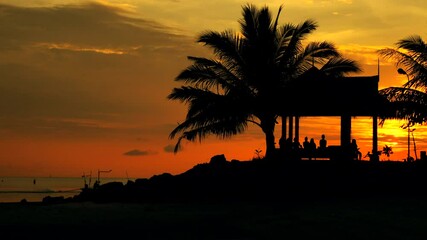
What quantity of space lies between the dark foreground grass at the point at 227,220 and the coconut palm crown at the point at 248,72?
533 cm

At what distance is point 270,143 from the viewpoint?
103 feet

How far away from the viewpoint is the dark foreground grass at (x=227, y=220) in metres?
18.0

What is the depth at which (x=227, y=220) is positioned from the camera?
67.9 feet

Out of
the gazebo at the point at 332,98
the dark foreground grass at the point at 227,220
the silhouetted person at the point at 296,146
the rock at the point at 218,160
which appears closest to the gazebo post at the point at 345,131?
the gazebo at the point at 332,98

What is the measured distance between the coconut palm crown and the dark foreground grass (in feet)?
17.5

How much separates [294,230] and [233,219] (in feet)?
9.60

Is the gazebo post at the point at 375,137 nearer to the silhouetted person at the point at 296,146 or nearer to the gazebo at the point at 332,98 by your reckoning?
the gazebo at the point at 332,98

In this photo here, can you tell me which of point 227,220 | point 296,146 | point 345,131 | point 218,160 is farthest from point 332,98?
point 227,220

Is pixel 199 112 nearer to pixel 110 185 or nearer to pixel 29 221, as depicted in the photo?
pixel 110 185

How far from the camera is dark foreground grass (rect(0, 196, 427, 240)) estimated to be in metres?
18.0

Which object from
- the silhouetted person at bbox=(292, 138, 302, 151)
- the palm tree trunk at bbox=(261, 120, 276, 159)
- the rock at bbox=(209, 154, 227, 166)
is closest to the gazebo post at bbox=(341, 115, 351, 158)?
the silhouetted person at bbox=(292, 138, 302, 151)

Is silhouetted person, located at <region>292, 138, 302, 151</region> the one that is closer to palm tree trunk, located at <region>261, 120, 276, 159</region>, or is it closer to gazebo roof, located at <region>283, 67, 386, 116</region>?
palm tree trunk, located at <region>261, 120, 276, 159</region>

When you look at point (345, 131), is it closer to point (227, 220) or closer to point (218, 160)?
point (218, 160)

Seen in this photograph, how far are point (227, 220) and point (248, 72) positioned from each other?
10.7 m
